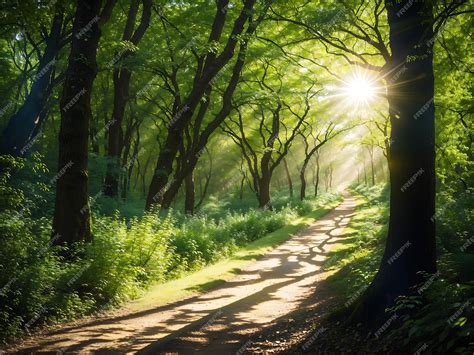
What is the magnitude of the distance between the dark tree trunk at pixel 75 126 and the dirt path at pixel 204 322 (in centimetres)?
274

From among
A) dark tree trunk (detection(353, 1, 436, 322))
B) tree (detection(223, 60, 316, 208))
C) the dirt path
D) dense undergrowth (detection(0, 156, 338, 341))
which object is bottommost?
the dirt path

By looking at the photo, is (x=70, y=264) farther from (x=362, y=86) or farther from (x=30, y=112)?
(x=362, y=86)

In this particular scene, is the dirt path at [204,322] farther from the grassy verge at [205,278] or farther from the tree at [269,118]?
the tree at [269,118]

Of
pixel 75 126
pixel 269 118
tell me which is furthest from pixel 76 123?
pixel 269 118

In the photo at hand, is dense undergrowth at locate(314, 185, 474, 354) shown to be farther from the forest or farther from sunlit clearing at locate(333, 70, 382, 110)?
sunlit clearing at locate(333, 70, 382, 110)

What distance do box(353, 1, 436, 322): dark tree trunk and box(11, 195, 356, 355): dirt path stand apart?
2.96 meters

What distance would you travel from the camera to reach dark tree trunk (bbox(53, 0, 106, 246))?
9602 mm

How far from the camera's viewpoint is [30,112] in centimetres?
1684

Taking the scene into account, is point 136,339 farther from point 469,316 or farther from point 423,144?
point 423,144

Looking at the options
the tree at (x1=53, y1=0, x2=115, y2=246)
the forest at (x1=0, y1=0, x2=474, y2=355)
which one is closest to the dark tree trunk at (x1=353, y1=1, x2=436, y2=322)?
the forest at (x1=0, y1=0, x2=474, y2=355)

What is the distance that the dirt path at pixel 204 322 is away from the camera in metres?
6.86

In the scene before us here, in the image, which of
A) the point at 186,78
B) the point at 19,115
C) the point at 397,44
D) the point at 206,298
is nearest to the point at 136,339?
the point at 206,298

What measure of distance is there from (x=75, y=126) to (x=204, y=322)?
5.56 meters

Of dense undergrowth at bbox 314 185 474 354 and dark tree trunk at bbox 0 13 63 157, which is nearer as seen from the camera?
dense undergrowth at bbox 314 185 474 354
